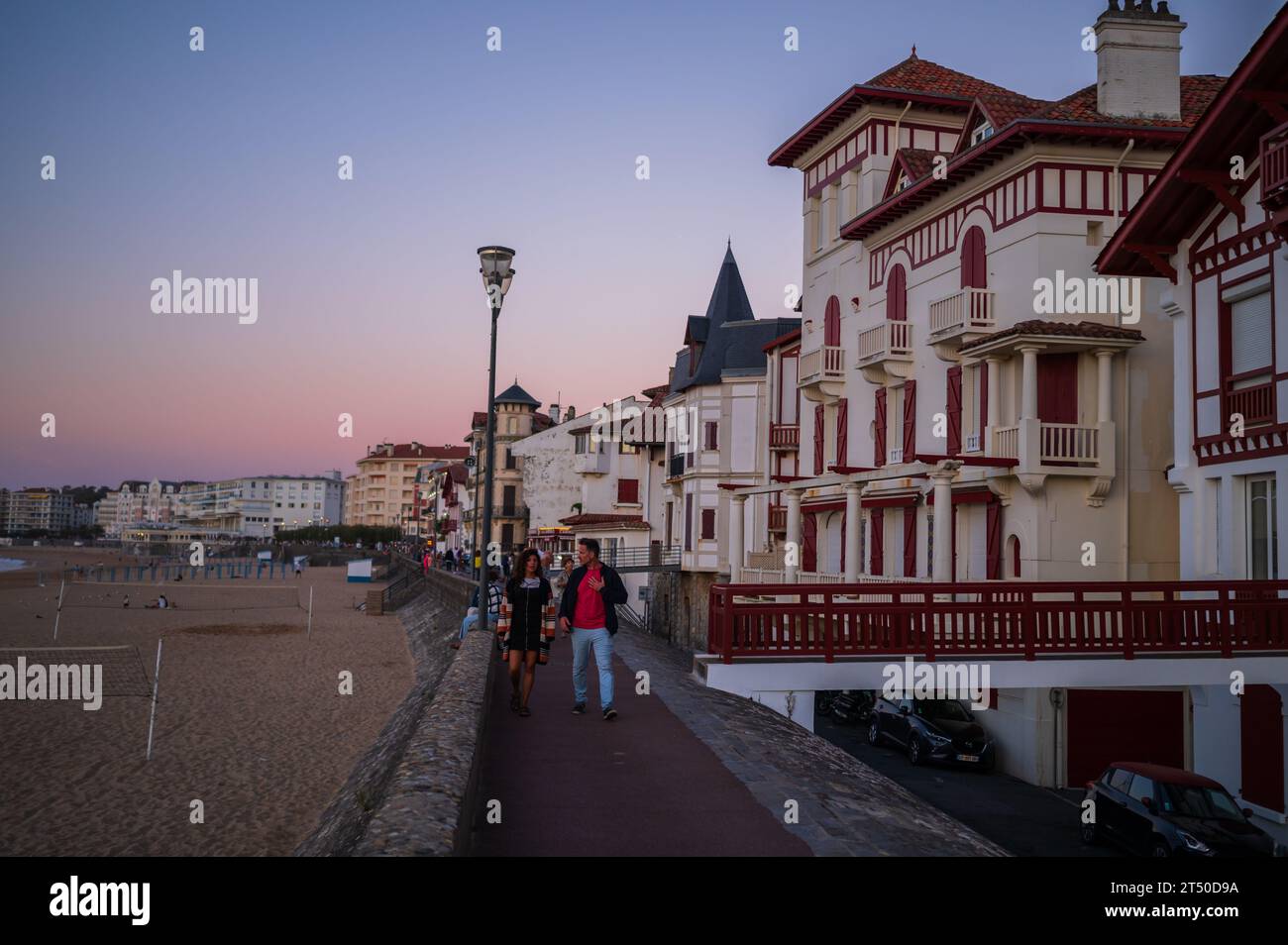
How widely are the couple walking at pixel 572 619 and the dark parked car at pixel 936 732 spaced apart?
10838mm

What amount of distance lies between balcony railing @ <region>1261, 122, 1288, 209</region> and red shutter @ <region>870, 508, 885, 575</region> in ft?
48.0

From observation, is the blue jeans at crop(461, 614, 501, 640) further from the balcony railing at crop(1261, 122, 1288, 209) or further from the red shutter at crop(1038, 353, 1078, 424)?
the balcony railing at crop(1261, 122, 1288, 209)

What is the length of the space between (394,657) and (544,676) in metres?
24.6

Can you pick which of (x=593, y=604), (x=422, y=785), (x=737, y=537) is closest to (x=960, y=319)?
(x=737, y=537)

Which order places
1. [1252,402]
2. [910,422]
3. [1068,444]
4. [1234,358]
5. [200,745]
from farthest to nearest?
[910,422]
[200,745]
[1068,444]
[1234,358]
[1252,402]

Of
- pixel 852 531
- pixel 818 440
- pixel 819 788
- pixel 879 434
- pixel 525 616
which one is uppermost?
pixel 818 440

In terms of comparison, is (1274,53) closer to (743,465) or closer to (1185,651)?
(1185,651)

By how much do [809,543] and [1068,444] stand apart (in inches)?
509

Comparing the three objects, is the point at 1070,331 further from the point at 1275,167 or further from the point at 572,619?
the point at 572,619

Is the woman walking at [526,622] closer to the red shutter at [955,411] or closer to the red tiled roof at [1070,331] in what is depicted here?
the red tiled roof at [1070,331]

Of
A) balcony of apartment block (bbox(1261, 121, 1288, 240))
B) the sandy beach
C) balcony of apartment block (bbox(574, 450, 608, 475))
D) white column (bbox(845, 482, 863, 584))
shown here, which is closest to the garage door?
white column (bbox(845, 482, 863, 584))

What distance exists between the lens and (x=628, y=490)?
59.6 meters

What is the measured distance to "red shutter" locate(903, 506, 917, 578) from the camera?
25.9 m

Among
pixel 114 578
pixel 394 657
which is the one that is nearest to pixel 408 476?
pixel 114 578
